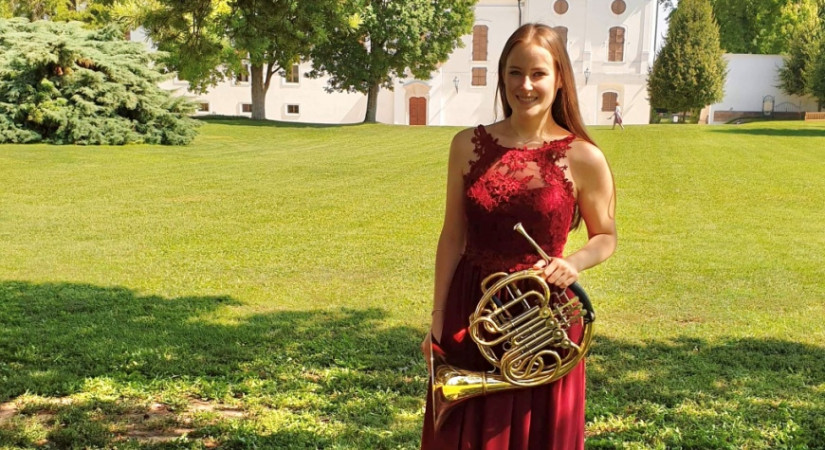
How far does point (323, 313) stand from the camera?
6691mm

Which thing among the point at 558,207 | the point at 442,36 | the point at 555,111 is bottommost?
the point at 558,207

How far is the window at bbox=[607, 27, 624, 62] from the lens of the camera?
1866 inches

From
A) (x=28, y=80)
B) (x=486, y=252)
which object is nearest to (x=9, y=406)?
(x=486, y=252)

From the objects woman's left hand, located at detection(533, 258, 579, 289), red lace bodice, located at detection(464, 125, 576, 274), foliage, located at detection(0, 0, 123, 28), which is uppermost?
foliage, located at detection(0, 0, 123, 28)

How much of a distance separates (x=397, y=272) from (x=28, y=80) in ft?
54.5

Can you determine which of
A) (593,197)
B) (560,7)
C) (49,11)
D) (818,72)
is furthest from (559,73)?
(560,7)

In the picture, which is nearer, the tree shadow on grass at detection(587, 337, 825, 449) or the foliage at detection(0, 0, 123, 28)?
the tree shadow on grass at detection(587, 337, 825, 449)

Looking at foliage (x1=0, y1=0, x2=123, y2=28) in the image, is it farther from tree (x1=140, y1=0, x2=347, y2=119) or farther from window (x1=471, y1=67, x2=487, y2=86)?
tree (x1=140, y1=0, x2=347, y2=119)

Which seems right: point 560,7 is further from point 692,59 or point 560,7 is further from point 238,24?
point 238,24

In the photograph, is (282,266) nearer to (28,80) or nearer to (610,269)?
(610,269)

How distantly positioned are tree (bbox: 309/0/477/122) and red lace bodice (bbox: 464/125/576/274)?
3335 cm

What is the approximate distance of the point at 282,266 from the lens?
855 cm

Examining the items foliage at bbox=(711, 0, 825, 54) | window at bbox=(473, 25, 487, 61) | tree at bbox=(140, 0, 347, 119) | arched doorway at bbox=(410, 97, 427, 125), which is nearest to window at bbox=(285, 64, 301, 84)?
arched doorway at bbox=(410, 97, 427, 125)

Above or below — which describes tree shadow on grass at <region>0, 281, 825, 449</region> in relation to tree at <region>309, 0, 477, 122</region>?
below
